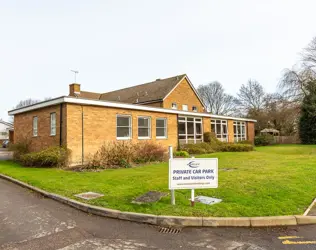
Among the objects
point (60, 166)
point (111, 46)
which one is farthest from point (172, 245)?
point (111, 46)

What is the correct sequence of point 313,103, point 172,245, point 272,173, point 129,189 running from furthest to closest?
point 313,103
point 272,173
point 129,189
point 172,245

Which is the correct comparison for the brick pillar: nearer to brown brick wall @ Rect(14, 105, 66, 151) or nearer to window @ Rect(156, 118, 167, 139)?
window @ Rect(156, 118, 167, 139)

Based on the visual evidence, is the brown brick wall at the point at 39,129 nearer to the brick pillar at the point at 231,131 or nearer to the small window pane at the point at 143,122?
the small window pane at the point at 143,122

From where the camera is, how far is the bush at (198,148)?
789 inches

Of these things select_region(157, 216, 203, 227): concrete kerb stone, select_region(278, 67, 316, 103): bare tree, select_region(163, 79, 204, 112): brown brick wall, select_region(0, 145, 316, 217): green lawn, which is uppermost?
select_region(278, 67, 316, 103): bare tree

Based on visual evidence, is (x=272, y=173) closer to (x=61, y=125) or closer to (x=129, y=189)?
(x=129, y=189)

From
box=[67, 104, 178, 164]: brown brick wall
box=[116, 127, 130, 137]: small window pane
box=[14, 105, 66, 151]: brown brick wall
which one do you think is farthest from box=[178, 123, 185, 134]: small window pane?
box=[14, 105, 66, 151]: brown brick wall

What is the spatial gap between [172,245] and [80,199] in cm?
343

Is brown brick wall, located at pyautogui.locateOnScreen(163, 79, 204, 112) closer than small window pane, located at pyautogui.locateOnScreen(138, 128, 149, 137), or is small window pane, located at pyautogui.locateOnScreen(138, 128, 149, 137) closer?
small window pane, located at pyautogui.locateOnScreen(138, 128, 149, 137)

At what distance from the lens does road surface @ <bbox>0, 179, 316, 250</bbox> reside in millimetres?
4047

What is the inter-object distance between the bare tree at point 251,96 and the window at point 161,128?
124ft

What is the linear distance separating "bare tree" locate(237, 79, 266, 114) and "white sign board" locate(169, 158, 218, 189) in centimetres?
5035

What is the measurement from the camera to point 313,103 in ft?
111

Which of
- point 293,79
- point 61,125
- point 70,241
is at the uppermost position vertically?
point 293,79
